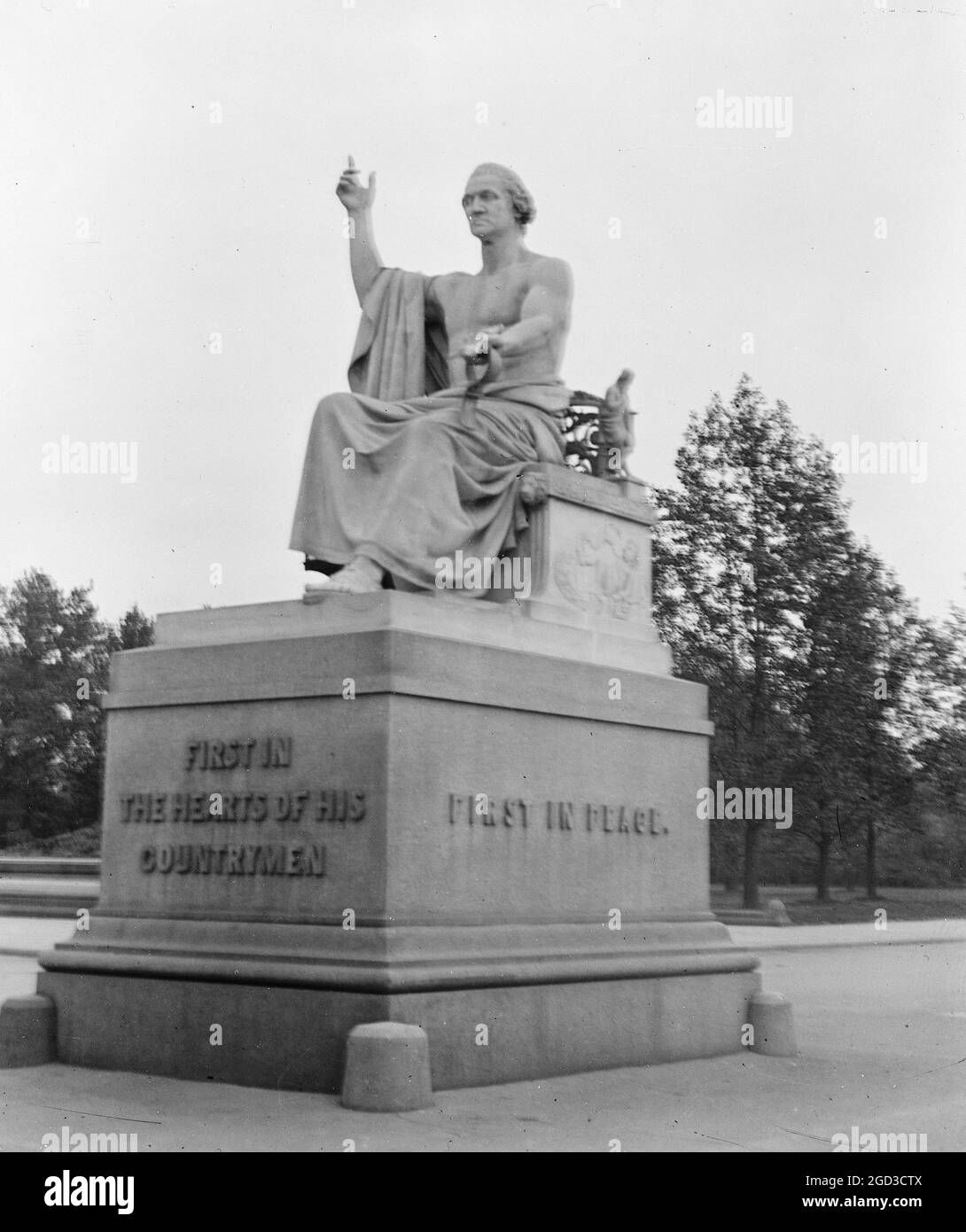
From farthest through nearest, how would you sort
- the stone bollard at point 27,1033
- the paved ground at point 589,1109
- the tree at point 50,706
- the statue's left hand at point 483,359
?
the tree at point 50,706
the statue's left hand at point 483,359
the stone bollard at point 27,1033
the paved ground at point 589,1109

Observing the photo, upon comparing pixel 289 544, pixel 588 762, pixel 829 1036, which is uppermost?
pixel 289 544


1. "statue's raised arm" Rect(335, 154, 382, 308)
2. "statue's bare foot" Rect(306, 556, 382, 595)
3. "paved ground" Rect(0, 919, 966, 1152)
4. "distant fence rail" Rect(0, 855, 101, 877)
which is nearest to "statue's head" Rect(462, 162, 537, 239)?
"statue's raised arm" Rect(335, 154, 382, 308)

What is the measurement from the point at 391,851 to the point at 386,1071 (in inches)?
46.3

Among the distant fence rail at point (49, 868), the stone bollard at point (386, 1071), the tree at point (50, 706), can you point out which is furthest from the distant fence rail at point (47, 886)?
the tree at point (50, 706)

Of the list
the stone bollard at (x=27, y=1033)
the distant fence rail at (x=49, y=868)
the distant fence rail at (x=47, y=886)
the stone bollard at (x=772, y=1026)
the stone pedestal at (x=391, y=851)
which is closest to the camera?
the stone pedestal at (x=391, y=851)

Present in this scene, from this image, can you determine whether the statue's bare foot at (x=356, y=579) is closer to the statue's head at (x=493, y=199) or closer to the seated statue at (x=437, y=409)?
the seated statue at (x=437, y=409)

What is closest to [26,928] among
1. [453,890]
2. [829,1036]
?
[829,1036]

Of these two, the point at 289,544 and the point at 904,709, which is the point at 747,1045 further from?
the point at 904,709

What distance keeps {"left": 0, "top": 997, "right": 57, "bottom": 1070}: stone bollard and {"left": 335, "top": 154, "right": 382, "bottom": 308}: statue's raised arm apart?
492 centimetres

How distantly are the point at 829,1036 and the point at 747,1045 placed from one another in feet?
5.07

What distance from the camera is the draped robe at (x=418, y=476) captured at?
30.6 ft

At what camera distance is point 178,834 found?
910 cm

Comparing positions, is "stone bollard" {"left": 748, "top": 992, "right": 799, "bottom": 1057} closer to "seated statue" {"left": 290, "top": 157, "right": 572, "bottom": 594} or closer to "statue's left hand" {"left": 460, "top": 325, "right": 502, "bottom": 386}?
"seated statue" {"left": 290, "top": 157, "right": 572, "bottom": 594}

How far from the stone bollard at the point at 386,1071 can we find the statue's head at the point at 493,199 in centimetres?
535
